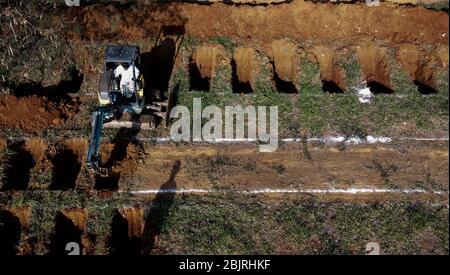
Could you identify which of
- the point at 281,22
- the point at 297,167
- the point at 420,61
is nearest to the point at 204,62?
the point at 281,22

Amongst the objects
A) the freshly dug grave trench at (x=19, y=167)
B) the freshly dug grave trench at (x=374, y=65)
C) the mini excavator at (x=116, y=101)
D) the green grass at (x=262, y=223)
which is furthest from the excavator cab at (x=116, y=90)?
the freshly dug grave trench at (x=374, y=65)

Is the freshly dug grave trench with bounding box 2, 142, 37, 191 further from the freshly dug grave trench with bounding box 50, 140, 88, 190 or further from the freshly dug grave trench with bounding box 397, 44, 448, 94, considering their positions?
the freshly dug grave trench with bounding box 397, 44, 448, 94

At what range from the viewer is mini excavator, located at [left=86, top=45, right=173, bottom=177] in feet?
38.7

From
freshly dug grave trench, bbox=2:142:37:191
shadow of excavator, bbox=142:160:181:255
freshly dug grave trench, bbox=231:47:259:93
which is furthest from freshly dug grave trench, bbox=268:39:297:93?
freshly dug grave trench, bbox=2:142:37:191

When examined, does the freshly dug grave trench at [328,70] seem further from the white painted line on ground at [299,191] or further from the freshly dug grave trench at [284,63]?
the white painted line on ground at [299,191]

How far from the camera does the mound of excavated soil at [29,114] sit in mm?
13578

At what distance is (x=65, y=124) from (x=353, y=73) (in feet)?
29.8

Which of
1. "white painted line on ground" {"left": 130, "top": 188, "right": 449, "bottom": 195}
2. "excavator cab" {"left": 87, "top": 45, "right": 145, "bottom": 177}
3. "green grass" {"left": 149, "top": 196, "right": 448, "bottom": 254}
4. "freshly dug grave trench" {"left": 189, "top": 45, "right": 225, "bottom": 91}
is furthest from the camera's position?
"freshly dug grave trench" {"left": 189, "top": 45, "right": 225, "bottom": 91}

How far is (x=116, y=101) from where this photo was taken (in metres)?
12.5

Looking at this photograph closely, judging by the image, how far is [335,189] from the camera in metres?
12.3

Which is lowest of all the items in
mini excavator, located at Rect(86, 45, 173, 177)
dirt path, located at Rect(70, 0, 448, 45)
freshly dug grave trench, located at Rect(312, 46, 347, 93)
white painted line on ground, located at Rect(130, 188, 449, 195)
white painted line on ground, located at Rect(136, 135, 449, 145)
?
white painted line on ground, located at Rect(130, 188, 449, 195)

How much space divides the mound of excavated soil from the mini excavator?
5.82ft

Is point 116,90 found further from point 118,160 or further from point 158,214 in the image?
point 158,214

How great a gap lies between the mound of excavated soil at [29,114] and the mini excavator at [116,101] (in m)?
1.77
